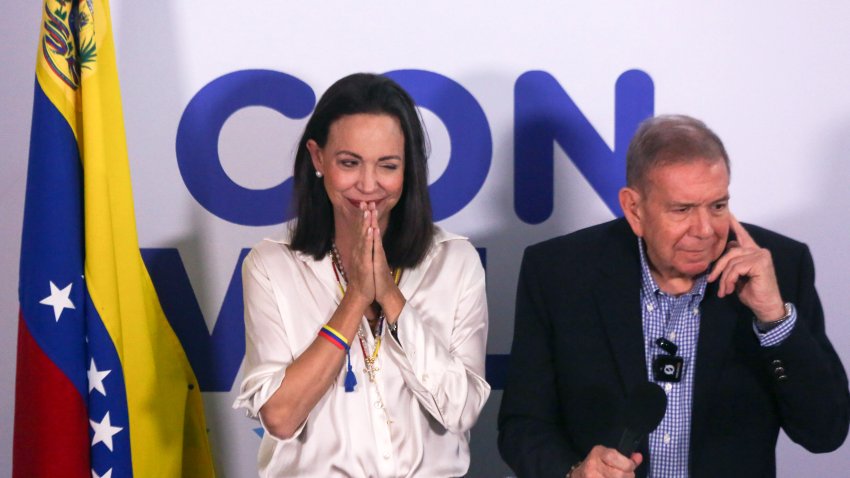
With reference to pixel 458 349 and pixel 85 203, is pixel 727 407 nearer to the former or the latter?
pixel 458 349

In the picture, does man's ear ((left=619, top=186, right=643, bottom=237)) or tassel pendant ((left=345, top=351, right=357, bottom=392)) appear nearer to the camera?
man's ear ((left=619, top=186, right=643, bottom=237))

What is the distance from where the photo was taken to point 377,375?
257cm

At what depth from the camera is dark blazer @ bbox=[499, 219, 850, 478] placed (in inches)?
93.5

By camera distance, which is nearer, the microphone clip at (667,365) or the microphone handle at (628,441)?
the microphone handle at (628,441)

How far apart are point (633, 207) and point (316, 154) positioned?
2.74 feet

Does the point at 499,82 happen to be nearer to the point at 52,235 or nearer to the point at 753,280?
the point at 753,280

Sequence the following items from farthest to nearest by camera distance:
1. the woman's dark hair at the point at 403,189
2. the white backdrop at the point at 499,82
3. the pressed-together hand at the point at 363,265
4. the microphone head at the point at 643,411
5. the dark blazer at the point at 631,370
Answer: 1. the white backdrop at the point at 499,82
2. the woman's dark hair at the point at 403,189
3. the pressed-together hand at the point at 363,265
4. the dark blazer at the point at 631,370
5. the microphone head at the point at 643,411

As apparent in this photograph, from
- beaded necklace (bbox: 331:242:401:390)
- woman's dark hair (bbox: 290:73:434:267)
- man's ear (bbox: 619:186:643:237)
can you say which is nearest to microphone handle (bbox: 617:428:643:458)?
man's ear (bbox: 619:186:643:237)

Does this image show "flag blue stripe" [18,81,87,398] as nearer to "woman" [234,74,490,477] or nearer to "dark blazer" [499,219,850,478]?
"woman" [234,74,490,477]

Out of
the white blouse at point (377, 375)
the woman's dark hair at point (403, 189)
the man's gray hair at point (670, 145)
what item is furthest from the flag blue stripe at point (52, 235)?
the man's gray hair at point (670, 145)

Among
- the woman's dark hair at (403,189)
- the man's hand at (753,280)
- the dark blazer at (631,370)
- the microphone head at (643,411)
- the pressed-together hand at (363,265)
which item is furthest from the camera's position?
the woman's dark hair at (403,189)

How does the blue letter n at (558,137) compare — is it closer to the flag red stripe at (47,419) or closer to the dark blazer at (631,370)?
the dark blazer at (631,370)

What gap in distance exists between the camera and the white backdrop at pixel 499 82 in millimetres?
3244

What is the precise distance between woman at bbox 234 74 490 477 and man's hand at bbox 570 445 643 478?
0.45 meters
